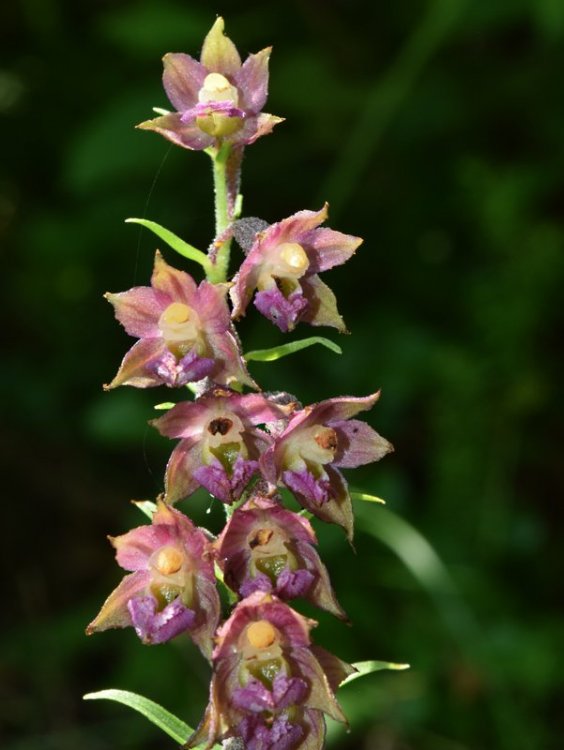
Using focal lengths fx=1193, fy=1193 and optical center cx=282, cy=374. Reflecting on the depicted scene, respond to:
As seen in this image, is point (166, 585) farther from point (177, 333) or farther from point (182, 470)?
point (177, 333)

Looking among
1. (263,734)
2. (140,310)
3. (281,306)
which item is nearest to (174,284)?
(140,310)

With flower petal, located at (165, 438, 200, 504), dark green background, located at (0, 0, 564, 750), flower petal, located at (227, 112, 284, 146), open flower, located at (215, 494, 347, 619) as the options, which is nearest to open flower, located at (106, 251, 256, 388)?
flower petal, located at (165, 438, 200, 504)

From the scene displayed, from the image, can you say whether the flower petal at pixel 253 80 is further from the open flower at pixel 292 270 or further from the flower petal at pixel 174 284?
the flower petal at pixel 174 284

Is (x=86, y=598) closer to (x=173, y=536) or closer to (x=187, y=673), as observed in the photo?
(x=187, y=673)

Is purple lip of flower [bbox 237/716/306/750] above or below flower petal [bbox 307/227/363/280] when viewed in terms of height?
below

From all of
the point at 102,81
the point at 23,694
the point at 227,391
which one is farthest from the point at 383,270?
the point at 227,391

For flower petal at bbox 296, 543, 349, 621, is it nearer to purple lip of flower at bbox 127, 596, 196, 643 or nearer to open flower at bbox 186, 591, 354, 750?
open flower at bbox 186, 591, 354, 750

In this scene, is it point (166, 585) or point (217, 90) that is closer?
point (166, 585)
